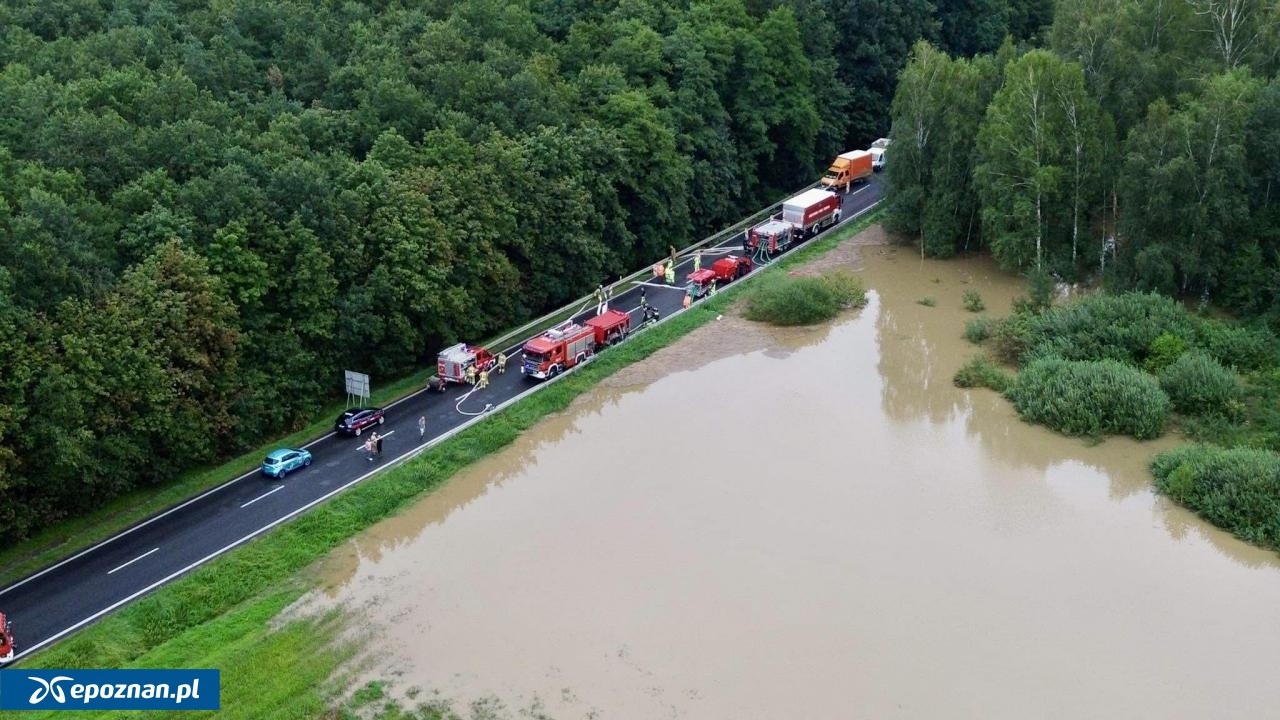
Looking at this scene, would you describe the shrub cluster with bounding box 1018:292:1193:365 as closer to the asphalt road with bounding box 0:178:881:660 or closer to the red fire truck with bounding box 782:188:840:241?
the red fire truck with bounding box 782:188:840:241

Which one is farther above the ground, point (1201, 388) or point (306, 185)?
point (306, 185)

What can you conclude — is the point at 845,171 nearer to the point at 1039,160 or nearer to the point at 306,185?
the point at 1039,160

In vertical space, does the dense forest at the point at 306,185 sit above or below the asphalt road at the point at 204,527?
above

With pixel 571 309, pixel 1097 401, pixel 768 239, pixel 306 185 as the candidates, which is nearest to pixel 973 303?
pixel 768 239

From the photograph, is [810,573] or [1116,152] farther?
[1116,152]

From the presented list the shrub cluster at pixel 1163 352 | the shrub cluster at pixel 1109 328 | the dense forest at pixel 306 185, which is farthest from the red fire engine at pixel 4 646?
the shrub cluster at pixel 1163 352

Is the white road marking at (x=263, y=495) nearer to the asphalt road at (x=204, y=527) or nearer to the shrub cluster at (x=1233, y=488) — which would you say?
the asphalt road at (x=204, y=527)

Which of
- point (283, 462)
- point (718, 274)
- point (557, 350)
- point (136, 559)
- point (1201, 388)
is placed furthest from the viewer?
point (718, 274)

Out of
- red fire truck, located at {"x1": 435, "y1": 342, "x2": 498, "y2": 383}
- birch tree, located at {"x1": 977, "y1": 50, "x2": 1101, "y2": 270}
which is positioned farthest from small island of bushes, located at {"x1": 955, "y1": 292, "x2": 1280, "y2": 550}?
red fire truck, located at {"x1": 435, "y1": 342, "x2": 498, "y2": 383}
